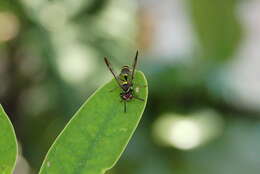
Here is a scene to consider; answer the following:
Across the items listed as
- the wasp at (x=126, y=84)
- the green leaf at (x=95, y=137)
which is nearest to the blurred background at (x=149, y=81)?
the wasp at (x=126, y=84)

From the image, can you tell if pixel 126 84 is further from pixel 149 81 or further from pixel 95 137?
pixel 149 81

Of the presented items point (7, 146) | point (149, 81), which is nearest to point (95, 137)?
point (7, 146)

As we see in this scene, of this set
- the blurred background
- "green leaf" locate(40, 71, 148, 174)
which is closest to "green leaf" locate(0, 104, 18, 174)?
"green leaf" locate(40, 71, 148, 174)

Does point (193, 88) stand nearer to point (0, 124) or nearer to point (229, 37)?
point (229, 37)

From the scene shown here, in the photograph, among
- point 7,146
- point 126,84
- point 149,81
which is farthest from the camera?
point 149,81

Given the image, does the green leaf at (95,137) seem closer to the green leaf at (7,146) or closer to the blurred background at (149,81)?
the green leaf at (7,146)

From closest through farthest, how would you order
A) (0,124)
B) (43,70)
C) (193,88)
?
1. (0,124)
2. (43,70)
3. (193,88)

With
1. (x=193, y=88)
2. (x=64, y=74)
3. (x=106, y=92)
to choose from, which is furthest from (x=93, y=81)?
(x=106, y=92)
